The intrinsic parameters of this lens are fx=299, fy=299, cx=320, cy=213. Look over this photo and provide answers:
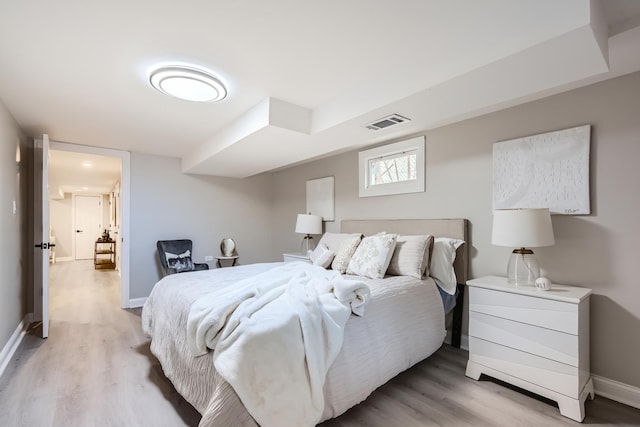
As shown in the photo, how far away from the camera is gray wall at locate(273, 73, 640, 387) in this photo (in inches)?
77.9

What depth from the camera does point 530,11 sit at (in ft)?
4.64

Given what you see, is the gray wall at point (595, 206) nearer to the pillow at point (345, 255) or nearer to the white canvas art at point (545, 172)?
the white canvas art at point (545, 172)

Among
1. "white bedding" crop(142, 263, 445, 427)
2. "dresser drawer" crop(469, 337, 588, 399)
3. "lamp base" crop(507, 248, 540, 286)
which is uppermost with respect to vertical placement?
"lamp base" crop(507, 248, 540, 286)

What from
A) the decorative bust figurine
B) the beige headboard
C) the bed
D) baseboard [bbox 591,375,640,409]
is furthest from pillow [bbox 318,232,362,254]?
baseboard [bbox 591,375,640,409]

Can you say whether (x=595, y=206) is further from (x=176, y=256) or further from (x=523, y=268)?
(x=176, y=256)

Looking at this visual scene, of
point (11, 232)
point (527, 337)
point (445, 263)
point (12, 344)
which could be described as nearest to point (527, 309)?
point (527, 337)

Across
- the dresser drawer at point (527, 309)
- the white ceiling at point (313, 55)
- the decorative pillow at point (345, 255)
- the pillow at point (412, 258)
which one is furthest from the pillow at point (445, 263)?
the white ceiling at point (313, 55)

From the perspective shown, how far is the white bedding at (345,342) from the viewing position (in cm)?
154

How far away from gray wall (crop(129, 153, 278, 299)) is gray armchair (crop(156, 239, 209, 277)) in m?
0.19

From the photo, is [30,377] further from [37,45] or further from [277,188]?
[277,188]

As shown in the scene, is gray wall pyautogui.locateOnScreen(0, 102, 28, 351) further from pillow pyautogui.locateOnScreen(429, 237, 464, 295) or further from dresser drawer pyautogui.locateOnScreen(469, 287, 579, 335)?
dresser drawer pyautogui.locateOnScreen(469, 287, 579, 335)

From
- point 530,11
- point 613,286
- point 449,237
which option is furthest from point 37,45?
point 613,286

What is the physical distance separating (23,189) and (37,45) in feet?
8.27

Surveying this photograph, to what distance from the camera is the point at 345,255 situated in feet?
9.90
